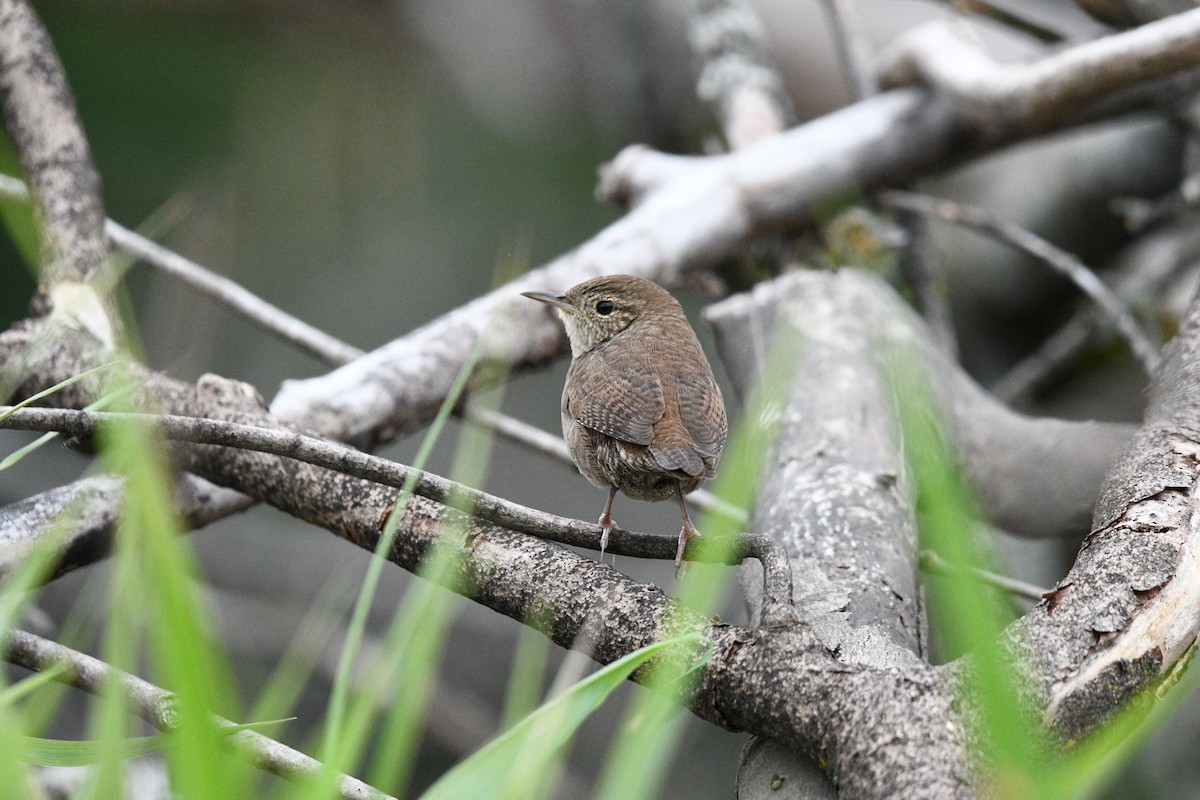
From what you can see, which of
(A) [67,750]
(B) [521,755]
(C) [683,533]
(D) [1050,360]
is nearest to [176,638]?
(B) [521,755]

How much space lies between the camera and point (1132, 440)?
2074mm

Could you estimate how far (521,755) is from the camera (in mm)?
1109

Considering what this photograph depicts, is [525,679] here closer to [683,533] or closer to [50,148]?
[683,533]

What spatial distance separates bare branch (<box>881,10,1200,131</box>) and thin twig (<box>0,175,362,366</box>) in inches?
102

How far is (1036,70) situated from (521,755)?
3513 mm

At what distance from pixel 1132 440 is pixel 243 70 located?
6.89 meters

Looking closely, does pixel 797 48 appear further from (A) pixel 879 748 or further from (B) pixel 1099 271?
(A) pixel 879 748

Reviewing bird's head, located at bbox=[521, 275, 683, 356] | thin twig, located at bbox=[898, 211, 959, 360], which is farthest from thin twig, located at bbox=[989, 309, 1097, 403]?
bird's head, located at bbox=[521, 275, 683, 356]

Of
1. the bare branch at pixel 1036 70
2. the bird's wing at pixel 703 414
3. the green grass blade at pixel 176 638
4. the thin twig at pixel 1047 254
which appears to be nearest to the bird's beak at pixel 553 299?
the bird's wing at pixel 703 414

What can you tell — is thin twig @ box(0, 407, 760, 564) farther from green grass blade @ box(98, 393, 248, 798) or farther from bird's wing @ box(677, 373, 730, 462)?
green grass blade @ box(98, 393, 248, 798)

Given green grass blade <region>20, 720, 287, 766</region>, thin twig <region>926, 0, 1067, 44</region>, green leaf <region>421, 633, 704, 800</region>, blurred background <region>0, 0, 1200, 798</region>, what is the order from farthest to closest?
1. blurred background <region>0, 0, 1200, 798</region>
2. thin twig <region>926, 0, 1067, 44</region>
3. green grass blade <region>20, 720, 287, 766</region>
4. green leaf <region>421, 633, 704, 800</region>

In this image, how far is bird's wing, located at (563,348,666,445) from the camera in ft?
7.01

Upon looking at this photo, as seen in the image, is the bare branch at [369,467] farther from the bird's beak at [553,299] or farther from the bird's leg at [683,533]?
the bird's beak at [553,299]

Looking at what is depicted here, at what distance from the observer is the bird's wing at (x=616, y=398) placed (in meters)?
2.14
